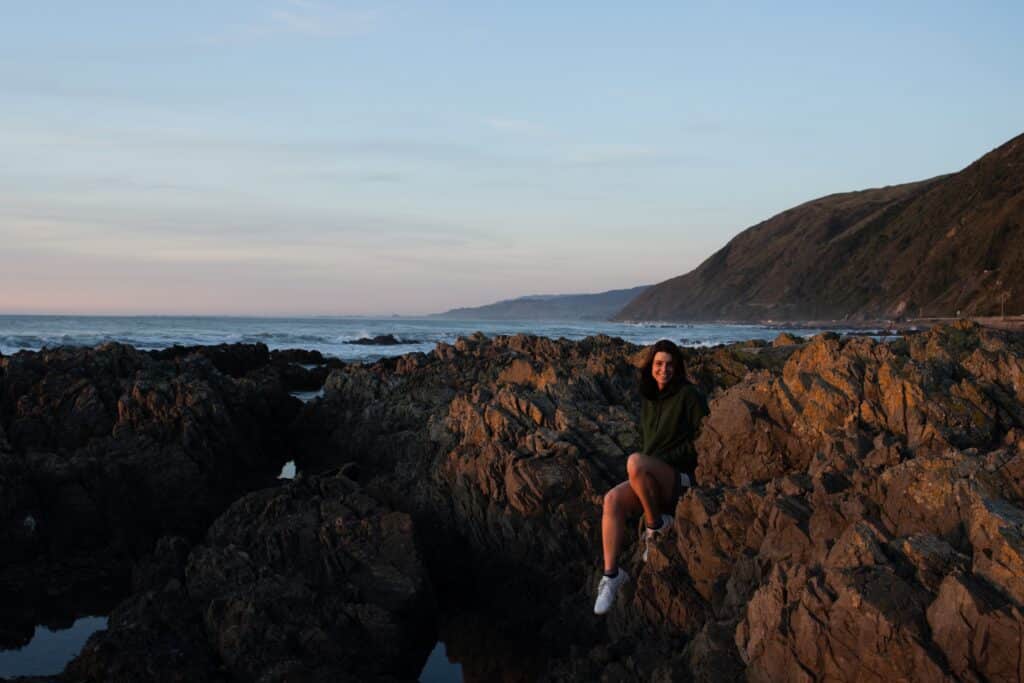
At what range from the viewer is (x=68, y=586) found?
37.8 ft

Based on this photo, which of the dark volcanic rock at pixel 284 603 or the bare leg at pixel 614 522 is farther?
the dark volcanic rock at pixel 284 603

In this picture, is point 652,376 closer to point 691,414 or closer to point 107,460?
point 691,414

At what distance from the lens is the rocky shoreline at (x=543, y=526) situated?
6.02 meters

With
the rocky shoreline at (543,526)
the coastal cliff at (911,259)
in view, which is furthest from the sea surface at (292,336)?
the rocky shoreline at (543,526)

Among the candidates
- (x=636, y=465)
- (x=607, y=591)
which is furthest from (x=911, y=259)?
(x=607, y=591)

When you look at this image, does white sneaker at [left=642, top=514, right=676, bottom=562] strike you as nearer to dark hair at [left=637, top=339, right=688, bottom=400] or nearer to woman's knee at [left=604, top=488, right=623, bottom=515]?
woman's knee at [left=604, top=488, right=623, bottom=515]

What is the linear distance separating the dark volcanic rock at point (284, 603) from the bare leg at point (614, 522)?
238cm

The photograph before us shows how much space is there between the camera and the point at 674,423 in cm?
755

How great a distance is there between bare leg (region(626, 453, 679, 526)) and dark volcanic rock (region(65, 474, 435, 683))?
2839 millimetres

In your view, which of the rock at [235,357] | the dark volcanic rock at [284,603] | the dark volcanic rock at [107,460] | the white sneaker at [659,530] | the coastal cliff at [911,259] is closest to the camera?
the dark volcanic rock at [284,603]

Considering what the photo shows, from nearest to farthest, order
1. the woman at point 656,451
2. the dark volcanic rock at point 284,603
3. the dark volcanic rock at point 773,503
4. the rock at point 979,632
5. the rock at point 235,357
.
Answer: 1. the rock at point 979,632
2. the dark volcanic rock at point 773,503
3. the woman at point 656,451
4. the dark volcanic rock at point 284,603
5. the rock at point 235,357

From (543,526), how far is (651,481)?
317 cm

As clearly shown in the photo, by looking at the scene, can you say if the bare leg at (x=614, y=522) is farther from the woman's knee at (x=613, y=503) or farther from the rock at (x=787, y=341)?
the rock at (x=787, y=341)

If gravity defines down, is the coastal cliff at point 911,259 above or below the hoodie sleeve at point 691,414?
above
